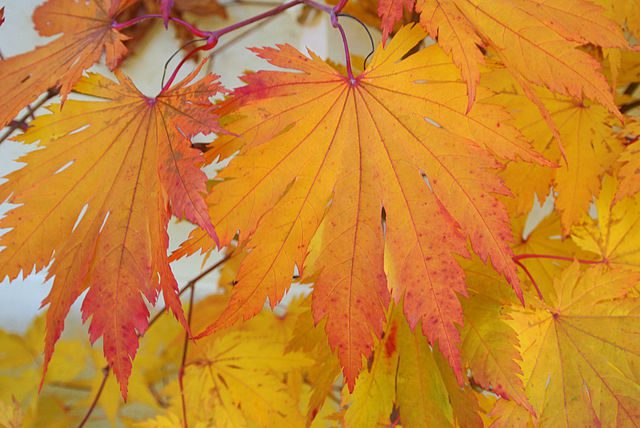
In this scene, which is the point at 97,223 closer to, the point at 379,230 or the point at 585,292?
the point at 379,230

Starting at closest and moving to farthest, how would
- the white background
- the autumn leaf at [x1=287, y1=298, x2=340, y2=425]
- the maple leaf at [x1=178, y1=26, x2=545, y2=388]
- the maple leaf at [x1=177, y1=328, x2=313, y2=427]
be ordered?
1. the maple leaf at [x1=178, y1=26, x2=545, y2=388]
2. the autumn leaf at [x1=287, y1=298, x2=340, y2=425]
3. the maple leaf at [x1=177, y1=328, x2=313, y2=427]
4. the white background

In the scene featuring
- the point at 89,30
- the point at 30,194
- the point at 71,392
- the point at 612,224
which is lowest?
the point at 71,392

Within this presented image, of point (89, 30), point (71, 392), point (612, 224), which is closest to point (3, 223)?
point (89, 30)

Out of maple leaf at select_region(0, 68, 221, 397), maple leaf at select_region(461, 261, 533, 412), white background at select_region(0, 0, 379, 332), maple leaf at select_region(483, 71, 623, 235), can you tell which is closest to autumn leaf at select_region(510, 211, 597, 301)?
maple leaf at select_region(483, 71, 623, 235)

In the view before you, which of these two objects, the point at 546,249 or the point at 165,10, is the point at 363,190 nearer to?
the point at 165,10

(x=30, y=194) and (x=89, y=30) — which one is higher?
(x=89, y=30)

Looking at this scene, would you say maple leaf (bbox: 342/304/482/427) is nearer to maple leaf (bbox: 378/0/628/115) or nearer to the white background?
maple leaf (bbox: 378/0/628/115)
